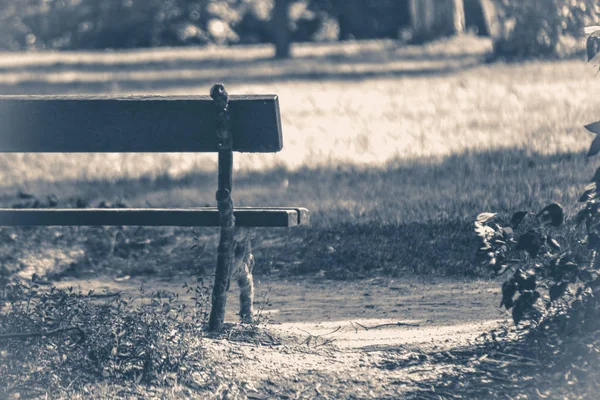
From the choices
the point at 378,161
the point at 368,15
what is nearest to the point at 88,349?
the point at 378,161

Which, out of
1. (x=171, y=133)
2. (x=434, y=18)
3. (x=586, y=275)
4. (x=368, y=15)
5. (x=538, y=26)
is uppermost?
(x=368, y=15)

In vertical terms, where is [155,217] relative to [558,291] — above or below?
above

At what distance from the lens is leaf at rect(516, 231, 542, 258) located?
4355 mm

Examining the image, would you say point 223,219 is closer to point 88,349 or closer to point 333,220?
point 88,349

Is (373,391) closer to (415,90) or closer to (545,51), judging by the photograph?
(415,90)

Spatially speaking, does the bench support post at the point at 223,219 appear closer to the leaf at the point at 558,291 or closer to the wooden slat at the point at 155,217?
the wooden slat at the point at 155,217

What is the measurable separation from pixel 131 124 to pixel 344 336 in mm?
1280

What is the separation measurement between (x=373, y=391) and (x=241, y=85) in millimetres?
12555

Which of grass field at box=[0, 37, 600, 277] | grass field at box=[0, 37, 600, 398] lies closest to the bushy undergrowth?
grass field at box=[0, 37, 600, 398]

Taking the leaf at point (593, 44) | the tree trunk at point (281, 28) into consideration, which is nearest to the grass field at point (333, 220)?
the leaf at point (593, 44)

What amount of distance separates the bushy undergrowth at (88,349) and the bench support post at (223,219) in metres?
0.16

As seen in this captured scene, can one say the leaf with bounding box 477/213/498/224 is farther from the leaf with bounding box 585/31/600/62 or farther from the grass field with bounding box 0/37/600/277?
the grass field with bounding box 0/37/600/277

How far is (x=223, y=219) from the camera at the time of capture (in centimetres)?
470

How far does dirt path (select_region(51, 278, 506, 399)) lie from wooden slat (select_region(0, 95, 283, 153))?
2.77 feet
